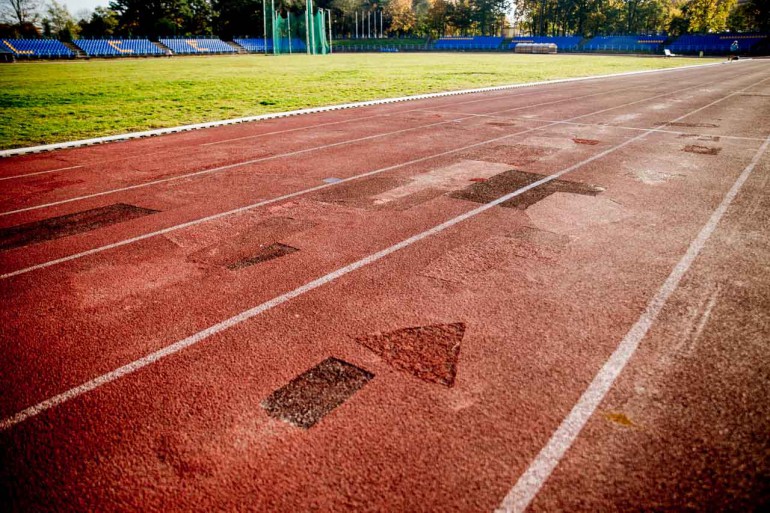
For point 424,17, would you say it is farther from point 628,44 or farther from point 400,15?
point 628,44

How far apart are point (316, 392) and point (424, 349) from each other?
3.33ft

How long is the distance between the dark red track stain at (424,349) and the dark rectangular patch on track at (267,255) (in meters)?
2.17

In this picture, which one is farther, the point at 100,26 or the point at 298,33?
the point at 100,26

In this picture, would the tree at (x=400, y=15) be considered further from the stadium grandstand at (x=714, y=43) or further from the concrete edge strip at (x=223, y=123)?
the concrete edge strip at (x=223, y=123)

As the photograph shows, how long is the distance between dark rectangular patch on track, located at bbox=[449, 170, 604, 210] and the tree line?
79.8m

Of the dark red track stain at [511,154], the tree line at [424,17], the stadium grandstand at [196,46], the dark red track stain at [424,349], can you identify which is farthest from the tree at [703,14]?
the dark red track stain at [424,349]

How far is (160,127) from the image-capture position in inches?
589

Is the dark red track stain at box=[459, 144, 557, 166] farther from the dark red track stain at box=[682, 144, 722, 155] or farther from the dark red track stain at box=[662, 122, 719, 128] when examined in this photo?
the dark red track stain at box=[662, 122, 719, 128]

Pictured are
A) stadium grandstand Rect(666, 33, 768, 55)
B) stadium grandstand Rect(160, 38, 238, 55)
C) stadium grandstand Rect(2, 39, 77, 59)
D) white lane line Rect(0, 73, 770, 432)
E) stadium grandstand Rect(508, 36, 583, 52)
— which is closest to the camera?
white lane line Rect(0, 73, 770, 432)

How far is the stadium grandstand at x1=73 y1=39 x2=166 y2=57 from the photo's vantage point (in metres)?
61.2

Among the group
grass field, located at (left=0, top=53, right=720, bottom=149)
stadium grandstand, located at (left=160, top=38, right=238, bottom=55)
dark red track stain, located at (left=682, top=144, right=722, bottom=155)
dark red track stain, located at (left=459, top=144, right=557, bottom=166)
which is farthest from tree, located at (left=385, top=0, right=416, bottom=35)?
dark red track stain, located at (left=682, top=144, right=722, bottom=155)

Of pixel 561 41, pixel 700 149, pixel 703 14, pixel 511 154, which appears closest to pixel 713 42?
pixel 703 14

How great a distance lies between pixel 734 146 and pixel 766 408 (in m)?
11.3

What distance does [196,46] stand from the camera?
75000mm
